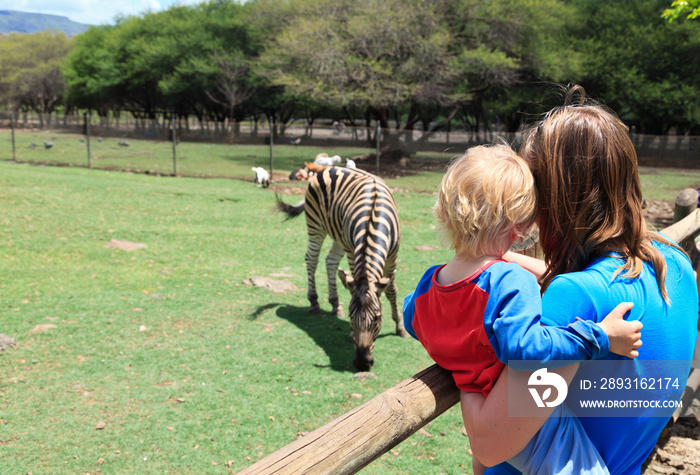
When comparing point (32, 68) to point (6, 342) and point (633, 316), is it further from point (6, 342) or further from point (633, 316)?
point (633, 316)

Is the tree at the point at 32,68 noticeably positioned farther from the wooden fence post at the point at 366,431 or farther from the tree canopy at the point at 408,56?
the wooden fence post at the point at 366,431

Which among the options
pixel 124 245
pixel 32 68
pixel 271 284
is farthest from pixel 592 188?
pixel 32 68

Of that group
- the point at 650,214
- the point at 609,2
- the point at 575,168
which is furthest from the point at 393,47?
the point at 575,168

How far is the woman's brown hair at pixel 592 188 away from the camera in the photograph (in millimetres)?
1413

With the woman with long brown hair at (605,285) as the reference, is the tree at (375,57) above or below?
above

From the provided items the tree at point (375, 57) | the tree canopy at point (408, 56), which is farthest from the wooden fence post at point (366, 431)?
the tree at point (375, 57)

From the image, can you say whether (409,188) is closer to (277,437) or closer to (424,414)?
(277,437)

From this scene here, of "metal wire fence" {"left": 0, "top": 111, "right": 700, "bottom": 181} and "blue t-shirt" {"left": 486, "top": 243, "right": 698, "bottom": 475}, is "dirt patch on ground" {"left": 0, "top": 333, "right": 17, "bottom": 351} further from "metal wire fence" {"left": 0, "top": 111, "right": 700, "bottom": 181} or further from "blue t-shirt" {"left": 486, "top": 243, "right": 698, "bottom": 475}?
"metal wire fence" {"left": 0, "top": 111, "right": 700, "bottom": 181}

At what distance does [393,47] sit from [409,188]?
6.96 meters

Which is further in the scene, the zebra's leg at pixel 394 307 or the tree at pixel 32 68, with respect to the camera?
the tree at pixel 32 68

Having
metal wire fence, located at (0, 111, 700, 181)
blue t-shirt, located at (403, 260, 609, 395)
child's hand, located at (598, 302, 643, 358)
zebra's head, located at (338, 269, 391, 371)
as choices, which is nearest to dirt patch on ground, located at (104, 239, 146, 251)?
zebra's head, located at (338, 269, 391, 371)

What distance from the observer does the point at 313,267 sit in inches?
256

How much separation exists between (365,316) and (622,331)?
126 inches

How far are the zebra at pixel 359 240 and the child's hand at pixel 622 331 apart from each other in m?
3.18
